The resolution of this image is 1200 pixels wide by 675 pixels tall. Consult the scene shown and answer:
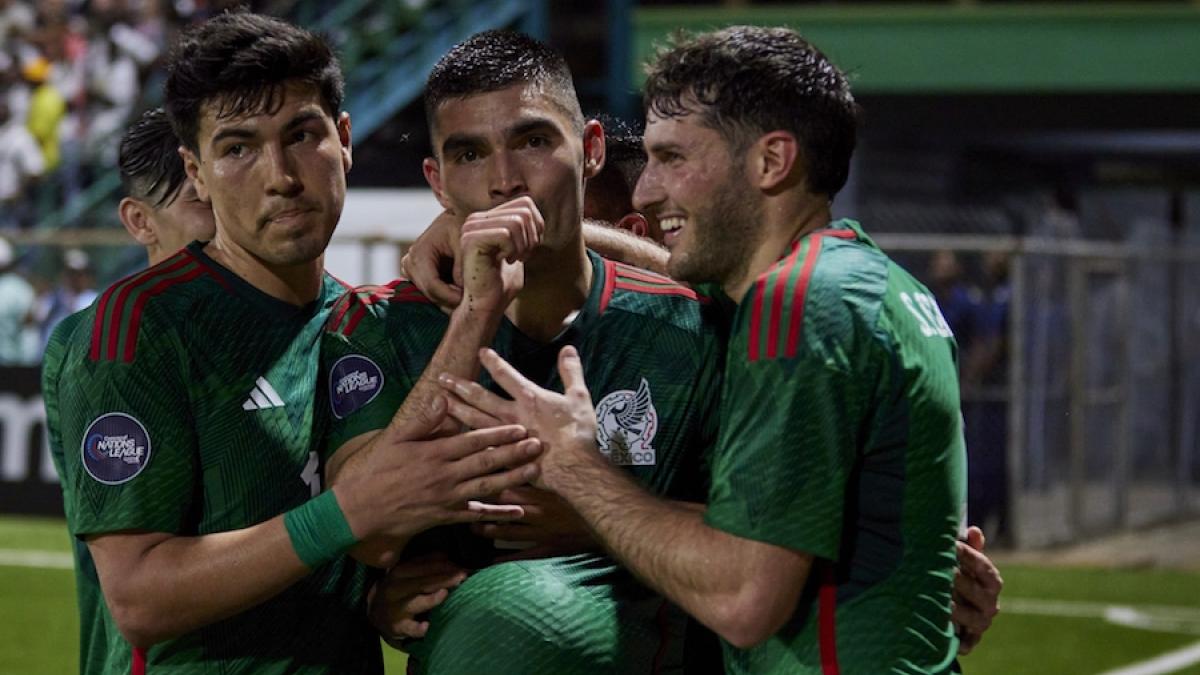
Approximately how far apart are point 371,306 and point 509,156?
16.7 inches

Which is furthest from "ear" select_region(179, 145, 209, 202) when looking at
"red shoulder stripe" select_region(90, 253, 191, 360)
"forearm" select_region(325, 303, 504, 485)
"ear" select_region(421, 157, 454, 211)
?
"forearm" select_region(325, 303, 504, 485)

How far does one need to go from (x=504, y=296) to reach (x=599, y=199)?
5.17 feet

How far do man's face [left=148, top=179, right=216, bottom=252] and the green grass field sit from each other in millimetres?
4415

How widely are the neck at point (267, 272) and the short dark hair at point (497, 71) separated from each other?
43 centimetres

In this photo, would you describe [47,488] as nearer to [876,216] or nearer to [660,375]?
[876,216]

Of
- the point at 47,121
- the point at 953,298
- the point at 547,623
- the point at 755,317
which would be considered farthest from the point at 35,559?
the point at 755,317

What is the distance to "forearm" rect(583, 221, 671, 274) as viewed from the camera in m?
4.20

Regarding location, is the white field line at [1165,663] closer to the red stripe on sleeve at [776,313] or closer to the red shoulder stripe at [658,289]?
the red shoulder stripe at [658,289]

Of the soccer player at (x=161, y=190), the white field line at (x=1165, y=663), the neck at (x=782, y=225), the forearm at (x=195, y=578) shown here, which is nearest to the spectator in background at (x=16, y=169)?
the white field line at (x=1165, y=663)

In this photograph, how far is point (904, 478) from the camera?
124 inches

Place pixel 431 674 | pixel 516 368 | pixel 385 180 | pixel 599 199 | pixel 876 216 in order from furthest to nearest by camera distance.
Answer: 1. pixel 385 180
2. pixel 876 216
3. pixel 599 199
4. pixel 516 368
5. pixel 431 674

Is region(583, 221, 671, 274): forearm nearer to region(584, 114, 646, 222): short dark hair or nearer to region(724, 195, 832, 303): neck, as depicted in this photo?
region(584, 114, 646, 222): short dark hair

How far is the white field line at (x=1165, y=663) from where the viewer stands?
9.15m

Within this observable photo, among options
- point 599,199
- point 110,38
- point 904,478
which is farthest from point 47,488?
point 904,478
